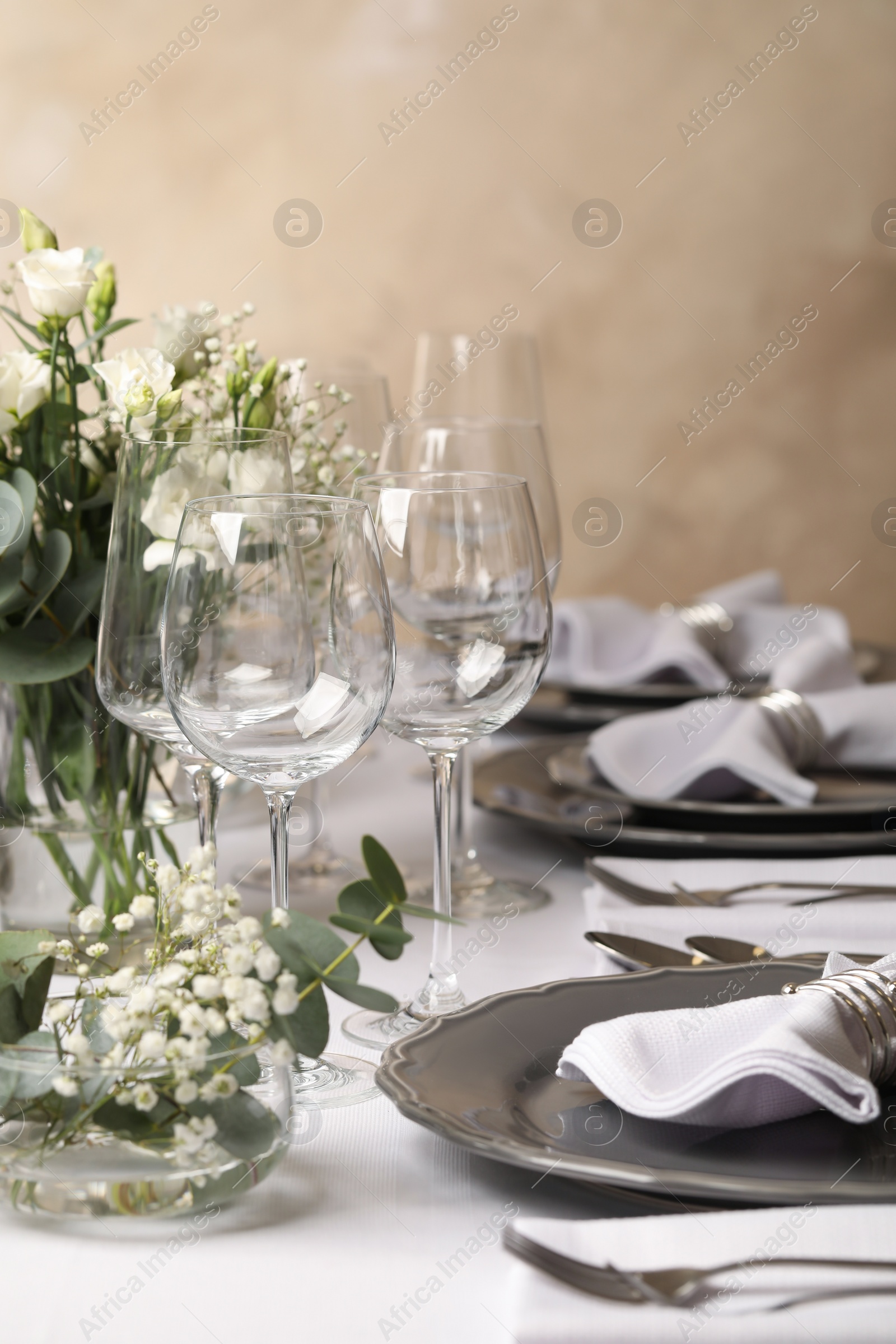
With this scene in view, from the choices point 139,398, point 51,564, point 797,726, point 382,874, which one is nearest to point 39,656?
point 51,564

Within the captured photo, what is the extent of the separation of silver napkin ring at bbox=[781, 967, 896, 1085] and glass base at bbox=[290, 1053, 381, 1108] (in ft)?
0.65

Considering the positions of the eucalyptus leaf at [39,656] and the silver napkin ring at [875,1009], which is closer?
the silver napkin ring at [875,1009]

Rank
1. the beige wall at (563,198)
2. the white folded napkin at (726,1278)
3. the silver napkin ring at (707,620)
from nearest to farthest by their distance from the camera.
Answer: the white folded napkin at (726,1278) < the silver napkin ring at (707,620) < the beige wall at (563,198)

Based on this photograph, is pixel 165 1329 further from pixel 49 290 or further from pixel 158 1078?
pixel 49 290

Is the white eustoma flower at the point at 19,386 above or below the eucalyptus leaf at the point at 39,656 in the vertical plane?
above

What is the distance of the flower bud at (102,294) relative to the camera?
779 mm

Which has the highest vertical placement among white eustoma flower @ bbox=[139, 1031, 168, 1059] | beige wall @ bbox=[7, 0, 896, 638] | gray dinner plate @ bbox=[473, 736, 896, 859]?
beige wall @ bbox=[7, 0, 896, 638]

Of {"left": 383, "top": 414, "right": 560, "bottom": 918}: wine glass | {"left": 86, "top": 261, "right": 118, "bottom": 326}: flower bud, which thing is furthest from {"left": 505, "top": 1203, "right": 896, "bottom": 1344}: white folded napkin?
{"left": 86, "top": 261, "right": 118, "bottom": 326}: flower bud

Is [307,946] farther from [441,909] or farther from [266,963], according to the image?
[441,909]

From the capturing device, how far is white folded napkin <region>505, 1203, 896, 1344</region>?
1.26 feet

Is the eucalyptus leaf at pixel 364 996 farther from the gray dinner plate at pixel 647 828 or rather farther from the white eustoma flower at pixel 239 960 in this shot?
the gray dinner plate at pixel 647 828

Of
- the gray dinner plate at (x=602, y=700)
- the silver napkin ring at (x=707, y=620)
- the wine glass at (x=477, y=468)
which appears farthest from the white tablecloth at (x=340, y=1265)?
the silver napkin ring at (x=707, y=620)

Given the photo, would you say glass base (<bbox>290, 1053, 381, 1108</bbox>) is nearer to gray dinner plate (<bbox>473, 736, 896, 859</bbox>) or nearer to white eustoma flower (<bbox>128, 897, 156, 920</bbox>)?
white eustoma flower (<bbox>128, 897, 156, 920</bbox>)

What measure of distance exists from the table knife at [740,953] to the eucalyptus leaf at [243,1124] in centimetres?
29
